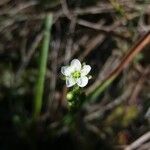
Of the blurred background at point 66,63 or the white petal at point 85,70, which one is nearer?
the white petal at point 85,70

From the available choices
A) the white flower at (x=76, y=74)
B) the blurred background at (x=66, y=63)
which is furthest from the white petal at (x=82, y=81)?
the blurred background at (x=66, y=63)

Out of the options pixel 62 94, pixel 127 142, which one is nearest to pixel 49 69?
pixel 62 94

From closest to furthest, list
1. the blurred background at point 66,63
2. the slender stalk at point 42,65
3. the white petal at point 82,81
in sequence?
the white petal at point 82,81
the slender stalk at point 42,65
the blurred background at point 66,63

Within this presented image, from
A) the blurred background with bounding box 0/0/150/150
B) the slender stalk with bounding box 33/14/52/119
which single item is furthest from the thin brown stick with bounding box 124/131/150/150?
the slender stalk with bounding box 33/14/52/119

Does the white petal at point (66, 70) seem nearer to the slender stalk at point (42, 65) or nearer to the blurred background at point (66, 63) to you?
the slender stalk at point (42, 65)

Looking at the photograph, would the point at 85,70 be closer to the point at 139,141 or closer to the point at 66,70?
the point at 66,70

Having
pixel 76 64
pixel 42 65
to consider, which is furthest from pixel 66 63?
pixel 76 64

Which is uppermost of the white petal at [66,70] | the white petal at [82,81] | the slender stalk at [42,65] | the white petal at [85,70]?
the slender stalk at [42,65]
